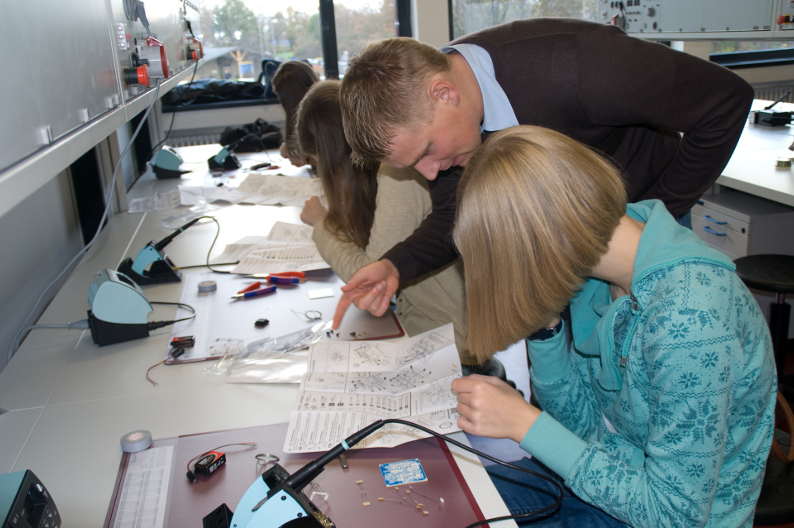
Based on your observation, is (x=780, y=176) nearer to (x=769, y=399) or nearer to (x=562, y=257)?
(x=769, y=399)

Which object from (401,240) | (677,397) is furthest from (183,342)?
(677,397)

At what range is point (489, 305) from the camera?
0.87 m

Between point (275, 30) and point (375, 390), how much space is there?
13.1ft

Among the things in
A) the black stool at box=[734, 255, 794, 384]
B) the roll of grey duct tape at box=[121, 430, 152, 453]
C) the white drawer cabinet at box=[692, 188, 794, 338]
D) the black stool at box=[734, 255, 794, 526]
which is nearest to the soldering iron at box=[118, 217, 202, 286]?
the roll of grey duct tape at box=[121, 430, 152, 453]

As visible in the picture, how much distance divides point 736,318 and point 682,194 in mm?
653

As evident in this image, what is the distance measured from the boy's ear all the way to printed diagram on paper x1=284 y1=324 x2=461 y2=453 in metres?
0.45

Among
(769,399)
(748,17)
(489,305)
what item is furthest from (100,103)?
(748,17)

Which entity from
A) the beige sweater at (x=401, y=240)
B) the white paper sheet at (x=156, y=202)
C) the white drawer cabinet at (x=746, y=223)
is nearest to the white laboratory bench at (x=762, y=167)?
the white drawer cabinet at (x=746, y=223)

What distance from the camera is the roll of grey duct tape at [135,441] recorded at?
3.05ft

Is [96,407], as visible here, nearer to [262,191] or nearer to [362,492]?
[362,492]

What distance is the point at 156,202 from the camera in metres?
2.45

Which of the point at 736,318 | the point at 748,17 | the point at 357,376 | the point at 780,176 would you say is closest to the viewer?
the point at 736,318

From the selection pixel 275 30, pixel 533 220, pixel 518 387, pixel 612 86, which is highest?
pixel 275 30

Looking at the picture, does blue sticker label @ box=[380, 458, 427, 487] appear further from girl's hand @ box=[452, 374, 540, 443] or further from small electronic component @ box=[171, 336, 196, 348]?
small electronic component @ box=[171, 336, 196, 348]
